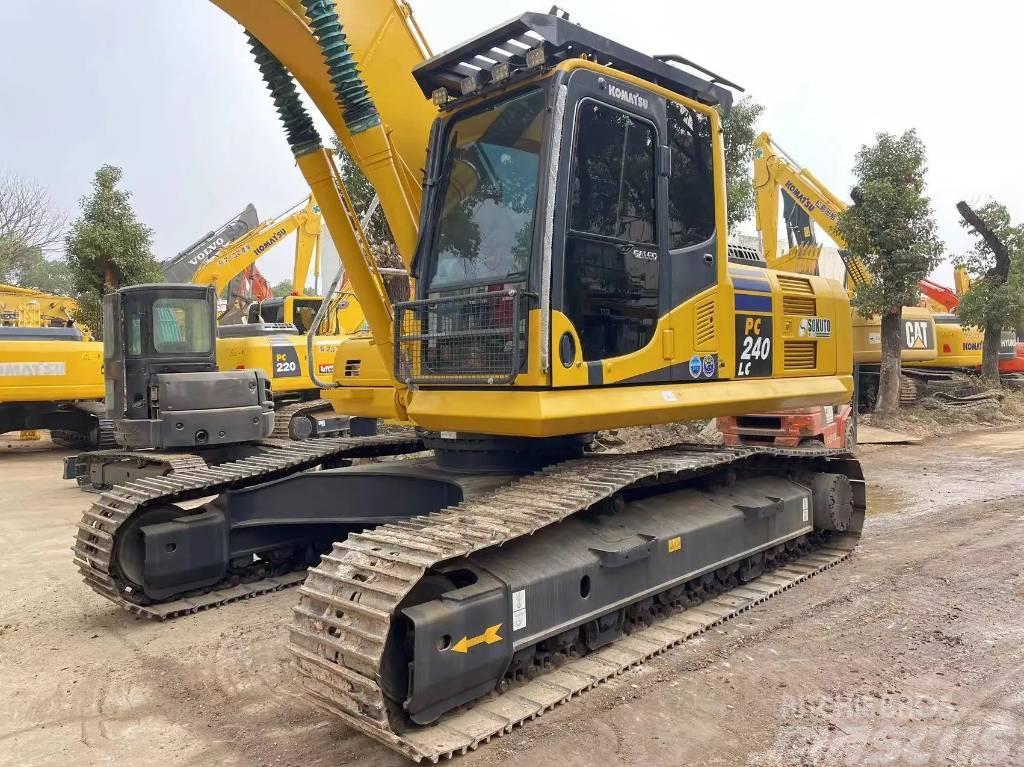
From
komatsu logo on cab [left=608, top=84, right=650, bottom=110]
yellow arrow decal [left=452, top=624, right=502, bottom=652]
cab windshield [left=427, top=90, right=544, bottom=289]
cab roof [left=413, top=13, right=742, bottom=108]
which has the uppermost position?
cab roof [left=413, top=13, right=742, bottom=108]

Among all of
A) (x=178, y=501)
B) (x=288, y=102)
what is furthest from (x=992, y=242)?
(x=178, y=501)

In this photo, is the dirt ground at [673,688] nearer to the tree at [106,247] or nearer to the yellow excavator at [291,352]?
the yellow excavator at [291,352]

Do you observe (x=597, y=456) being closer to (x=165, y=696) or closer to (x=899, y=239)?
(x=165, y=696)

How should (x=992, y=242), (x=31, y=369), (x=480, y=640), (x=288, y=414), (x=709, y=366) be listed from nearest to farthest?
(x=480, y=640)
(x=709, y=366)
(x=288, y=414)
(x=31, y=369)
(x=992, y=242)

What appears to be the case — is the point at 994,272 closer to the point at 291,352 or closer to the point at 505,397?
the point at 291,352

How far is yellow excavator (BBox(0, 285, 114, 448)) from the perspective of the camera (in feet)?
44.5

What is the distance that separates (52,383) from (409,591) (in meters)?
12.7

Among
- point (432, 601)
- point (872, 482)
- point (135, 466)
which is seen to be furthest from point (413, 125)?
point (872, 482)

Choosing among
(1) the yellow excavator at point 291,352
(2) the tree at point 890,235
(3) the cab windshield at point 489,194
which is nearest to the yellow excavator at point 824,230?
(2) the tree at point 890,235

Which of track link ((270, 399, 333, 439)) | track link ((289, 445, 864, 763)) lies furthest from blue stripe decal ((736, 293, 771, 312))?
track link ((270, 399, 333, 439))

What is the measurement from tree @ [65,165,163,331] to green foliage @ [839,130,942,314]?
51.3 ft

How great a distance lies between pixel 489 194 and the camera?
4469 millimetres

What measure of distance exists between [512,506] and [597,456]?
1.21 m

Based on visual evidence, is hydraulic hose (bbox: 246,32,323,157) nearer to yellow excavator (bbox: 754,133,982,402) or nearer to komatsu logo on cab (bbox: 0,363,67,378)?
komatsu logo on cab (bbox: 0,363,67,378)
